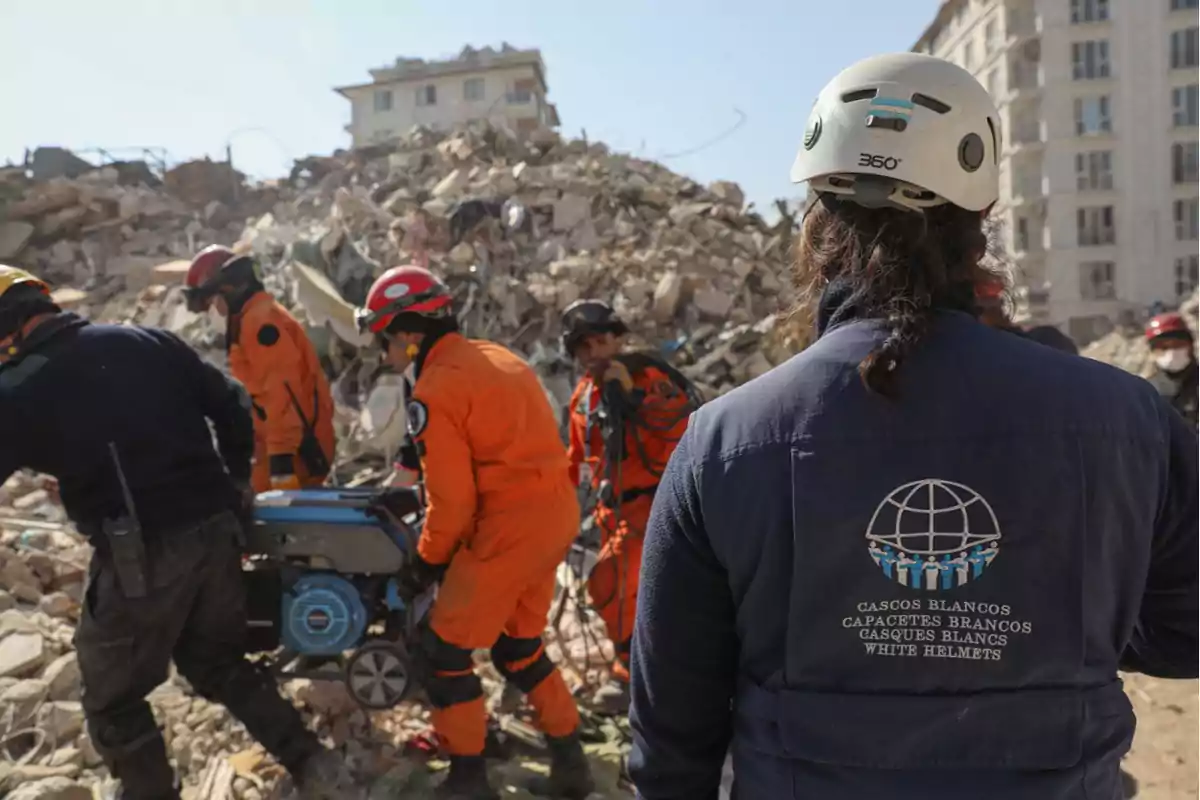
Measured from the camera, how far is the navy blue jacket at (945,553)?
4.21ft

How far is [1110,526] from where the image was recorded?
1.32m

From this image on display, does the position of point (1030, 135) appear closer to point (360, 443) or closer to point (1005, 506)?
point (360, 443)

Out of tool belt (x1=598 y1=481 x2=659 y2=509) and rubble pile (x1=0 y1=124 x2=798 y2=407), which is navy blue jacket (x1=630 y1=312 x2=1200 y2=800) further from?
rubble pile (x1=0 y1=124 x2=798 y2=407)

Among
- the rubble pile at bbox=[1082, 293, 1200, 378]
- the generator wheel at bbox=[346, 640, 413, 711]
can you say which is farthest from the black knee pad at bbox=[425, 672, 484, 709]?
the rubble pile at bbox=[1082, 293, 1200, 378]

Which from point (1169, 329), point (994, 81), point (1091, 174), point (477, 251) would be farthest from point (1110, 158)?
point (1169, 329)

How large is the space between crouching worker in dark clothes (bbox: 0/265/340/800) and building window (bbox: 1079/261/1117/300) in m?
35.7

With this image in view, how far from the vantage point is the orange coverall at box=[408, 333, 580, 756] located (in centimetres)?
358

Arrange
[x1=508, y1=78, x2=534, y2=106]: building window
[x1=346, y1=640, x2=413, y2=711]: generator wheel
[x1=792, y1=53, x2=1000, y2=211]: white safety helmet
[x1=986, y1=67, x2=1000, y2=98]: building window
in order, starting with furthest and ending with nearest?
[x1=508, y1=78, x2=534, y2=106]: building window < [x1=986, y1=67, x2=1000, y2=98]: building window < [x1=346, y1=640, x2=413, y2=711]: generator wheel < [x1=792, y1=53, x2=1000, y2=211]: white safety helmet

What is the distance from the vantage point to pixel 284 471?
17.9ft

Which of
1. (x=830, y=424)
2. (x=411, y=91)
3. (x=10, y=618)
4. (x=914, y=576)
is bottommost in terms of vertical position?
(x=10, y=618)

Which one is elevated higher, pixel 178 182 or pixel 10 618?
pixel 178 182

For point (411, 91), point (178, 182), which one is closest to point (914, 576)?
point (178, 182)

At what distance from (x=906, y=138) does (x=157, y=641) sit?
3.33m

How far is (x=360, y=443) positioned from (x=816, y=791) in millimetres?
7209
